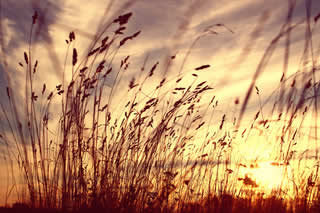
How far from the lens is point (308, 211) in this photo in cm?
268

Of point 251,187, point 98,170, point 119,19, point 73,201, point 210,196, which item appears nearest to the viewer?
point 119,19

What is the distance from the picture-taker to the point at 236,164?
3.31 m

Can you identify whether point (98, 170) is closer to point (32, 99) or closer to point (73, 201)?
point (73, 201)

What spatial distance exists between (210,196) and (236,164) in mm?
482

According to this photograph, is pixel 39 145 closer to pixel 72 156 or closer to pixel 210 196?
pixel 72 156

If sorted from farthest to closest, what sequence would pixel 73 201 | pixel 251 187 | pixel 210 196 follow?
pixel 251 187 → pixel 210 196 → pixel 73 201

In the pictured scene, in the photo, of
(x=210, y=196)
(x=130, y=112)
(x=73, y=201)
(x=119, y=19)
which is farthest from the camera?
(x=210, y=196)

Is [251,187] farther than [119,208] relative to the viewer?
Yes

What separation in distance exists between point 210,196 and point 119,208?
2.83 ft

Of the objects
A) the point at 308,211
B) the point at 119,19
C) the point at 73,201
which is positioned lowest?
the point at 308,211

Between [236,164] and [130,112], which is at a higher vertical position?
[130,112]

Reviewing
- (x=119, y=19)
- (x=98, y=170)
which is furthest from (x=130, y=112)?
(x=119, y=19)

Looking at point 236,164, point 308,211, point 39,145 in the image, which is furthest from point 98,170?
point 308,211

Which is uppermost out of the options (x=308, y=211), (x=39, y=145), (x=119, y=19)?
(x=119, y=19)
